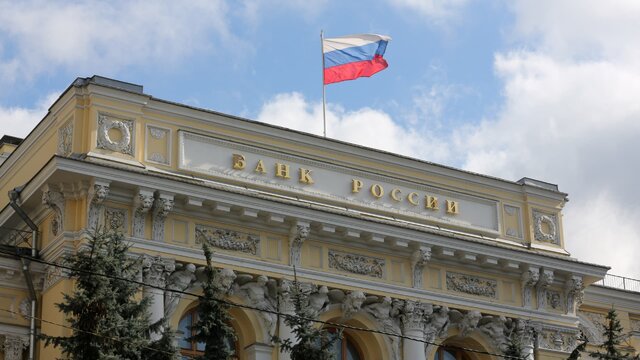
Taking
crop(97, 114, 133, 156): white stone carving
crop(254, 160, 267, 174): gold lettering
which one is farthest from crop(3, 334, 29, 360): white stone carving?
crop(254, 160, 267, 174): gold lettering

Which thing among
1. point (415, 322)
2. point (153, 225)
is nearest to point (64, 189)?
point (153, 225)

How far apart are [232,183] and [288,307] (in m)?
2.81

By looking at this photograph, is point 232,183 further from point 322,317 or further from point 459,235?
point 459,235

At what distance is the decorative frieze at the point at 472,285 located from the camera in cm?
3122

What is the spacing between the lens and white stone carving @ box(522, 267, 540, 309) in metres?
32.0

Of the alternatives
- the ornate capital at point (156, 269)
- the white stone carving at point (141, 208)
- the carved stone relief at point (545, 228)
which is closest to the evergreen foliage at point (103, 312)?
the ornate capital at point (156, 269)

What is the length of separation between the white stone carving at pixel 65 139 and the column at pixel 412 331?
8070 millimetres

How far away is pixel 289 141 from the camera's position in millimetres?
29875

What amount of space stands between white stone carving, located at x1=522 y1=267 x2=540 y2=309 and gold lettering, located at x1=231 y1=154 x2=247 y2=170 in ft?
24.3

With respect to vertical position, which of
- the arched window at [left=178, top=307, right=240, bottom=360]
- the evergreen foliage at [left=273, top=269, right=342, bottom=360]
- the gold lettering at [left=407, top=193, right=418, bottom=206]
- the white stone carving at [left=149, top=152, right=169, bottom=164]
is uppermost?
the gold lettering at [left=407, top=193, right=418, bottom=206]

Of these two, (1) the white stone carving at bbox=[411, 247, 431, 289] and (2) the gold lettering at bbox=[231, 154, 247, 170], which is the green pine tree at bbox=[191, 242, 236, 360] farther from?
(1) the white stone carving at bbox=[411, 247, 431, 289]

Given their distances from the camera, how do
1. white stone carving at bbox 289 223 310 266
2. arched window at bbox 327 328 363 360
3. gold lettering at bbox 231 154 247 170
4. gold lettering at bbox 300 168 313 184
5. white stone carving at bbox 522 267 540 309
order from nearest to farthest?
white stone carving at bbox 289 223 310 266
gold lettering at bbox 231 154 247 170
gold lettering at bbox 300 168 313 184
arched window at bbox 327 328 363 360
white stone carving at bbox 522 267 540 309

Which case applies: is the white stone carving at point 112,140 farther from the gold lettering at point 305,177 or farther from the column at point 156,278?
the gold lettering at point 305,177

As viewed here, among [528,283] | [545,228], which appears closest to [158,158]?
[528,283]
